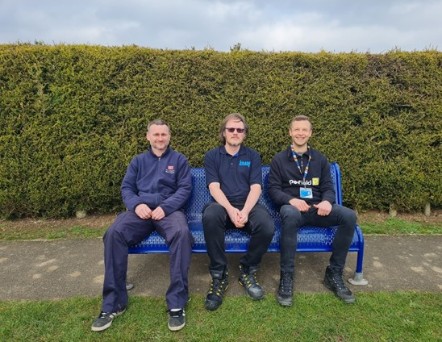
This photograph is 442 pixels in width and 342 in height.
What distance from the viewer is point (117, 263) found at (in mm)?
3074

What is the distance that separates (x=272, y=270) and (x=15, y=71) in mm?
4323

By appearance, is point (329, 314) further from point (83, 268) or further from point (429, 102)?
point (429, 102)

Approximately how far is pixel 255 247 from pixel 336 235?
794 millimetres

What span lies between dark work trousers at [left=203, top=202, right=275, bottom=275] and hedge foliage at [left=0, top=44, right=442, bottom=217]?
1.96 metres

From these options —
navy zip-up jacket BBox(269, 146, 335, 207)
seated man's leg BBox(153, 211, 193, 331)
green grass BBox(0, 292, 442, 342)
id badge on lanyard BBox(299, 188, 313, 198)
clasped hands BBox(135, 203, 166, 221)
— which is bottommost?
green grass BBox(0, 292, 442, 342)

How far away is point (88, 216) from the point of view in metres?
5.62

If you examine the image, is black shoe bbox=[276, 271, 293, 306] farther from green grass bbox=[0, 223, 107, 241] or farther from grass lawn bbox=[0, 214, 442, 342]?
green grass bbox=[0, 223, 107, 241]

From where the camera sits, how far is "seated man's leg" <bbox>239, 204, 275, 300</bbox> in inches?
129

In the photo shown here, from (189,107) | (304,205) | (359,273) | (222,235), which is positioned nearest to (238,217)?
(222,235)

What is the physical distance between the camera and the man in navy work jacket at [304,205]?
10.8 feet

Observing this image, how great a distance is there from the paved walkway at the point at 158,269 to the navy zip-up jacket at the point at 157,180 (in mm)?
812

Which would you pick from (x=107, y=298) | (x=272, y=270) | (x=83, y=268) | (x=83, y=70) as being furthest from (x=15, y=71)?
(x=272, y=270)

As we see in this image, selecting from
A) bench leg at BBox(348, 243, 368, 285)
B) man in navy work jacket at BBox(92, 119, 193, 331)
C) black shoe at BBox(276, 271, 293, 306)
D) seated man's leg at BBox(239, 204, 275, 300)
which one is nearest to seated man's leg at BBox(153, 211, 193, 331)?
man in navy work jacket at BBox(92, 119, 193, 331)

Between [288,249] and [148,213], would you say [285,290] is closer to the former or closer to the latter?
[288,249]
